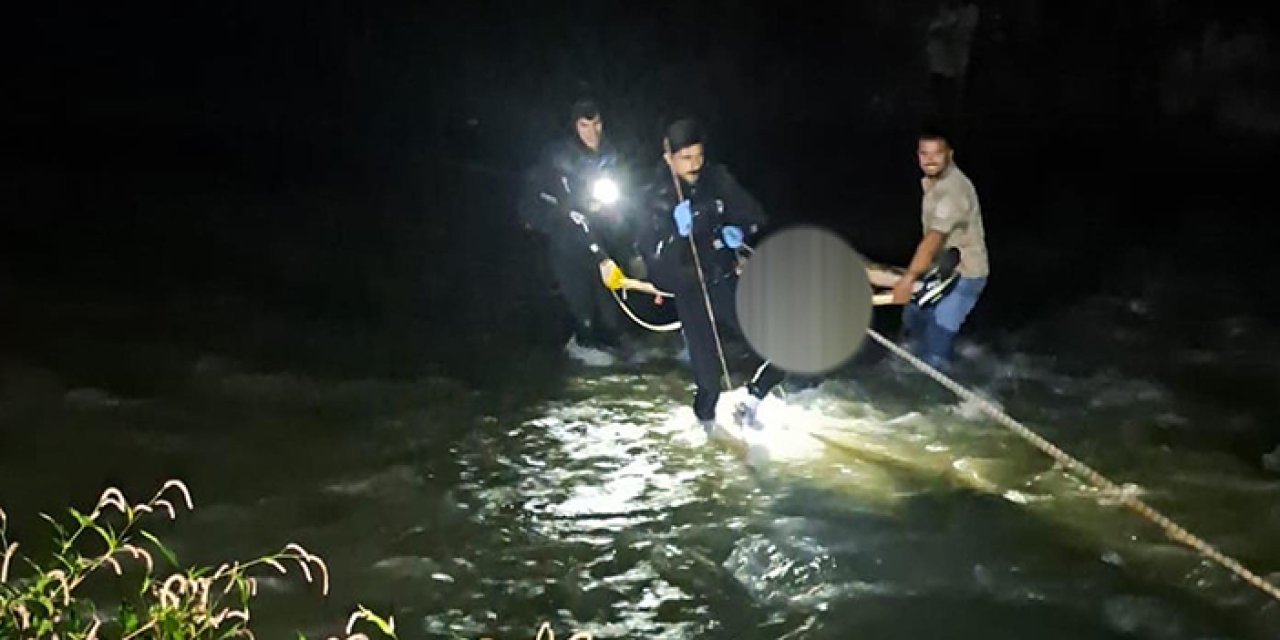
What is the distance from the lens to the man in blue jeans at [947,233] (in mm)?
8336

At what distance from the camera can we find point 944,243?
27.7 feet

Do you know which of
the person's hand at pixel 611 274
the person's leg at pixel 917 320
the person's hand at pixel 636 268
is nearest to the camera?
the person's leg at pixel 917 320

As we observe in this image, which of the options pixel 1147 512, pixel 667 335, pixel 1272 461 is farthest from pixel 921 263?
pixel 667 335

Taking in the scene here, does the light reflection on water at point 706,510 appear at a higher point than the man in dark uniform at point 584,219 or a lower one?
lower

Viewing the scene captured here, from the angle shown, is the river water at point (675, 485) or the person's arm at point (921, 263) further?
the person's arm at point (921, 263)

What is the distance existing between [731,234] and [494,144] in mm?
15369

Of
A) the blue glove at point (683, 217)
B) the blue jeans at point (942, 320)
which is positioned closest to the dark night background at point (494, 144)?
the blue jeans at point (942, 320)

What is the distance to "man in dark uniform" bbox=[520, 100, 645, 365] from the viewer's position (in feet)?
32.3

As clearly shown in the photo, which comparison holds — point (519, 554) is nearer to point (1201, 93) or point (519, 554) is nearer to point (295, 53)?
point (1201, 93)

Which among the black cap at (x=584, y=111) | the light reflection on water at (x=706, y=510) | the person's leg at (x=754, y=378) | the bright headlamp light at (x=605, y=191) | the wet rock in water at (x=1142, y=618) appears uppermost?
the black cap at (x=584, y=111)

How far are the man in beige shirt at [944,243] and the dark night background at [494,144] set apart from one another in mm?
2130

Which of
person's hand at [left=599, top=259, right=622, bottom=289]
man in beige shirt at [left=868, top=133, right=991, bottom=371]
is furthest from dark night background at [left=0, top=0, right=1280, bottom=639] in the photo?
person's hand at [left=599, top=259, right=622, bottom=289]

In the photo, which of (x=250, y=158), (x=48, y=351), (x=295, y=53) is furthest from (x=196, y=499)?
(x=295, y=53)

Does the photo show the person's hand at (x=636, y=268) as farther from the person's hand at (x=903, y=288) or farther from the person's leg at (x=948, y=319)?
the person's hand at (x=903, y=288)
